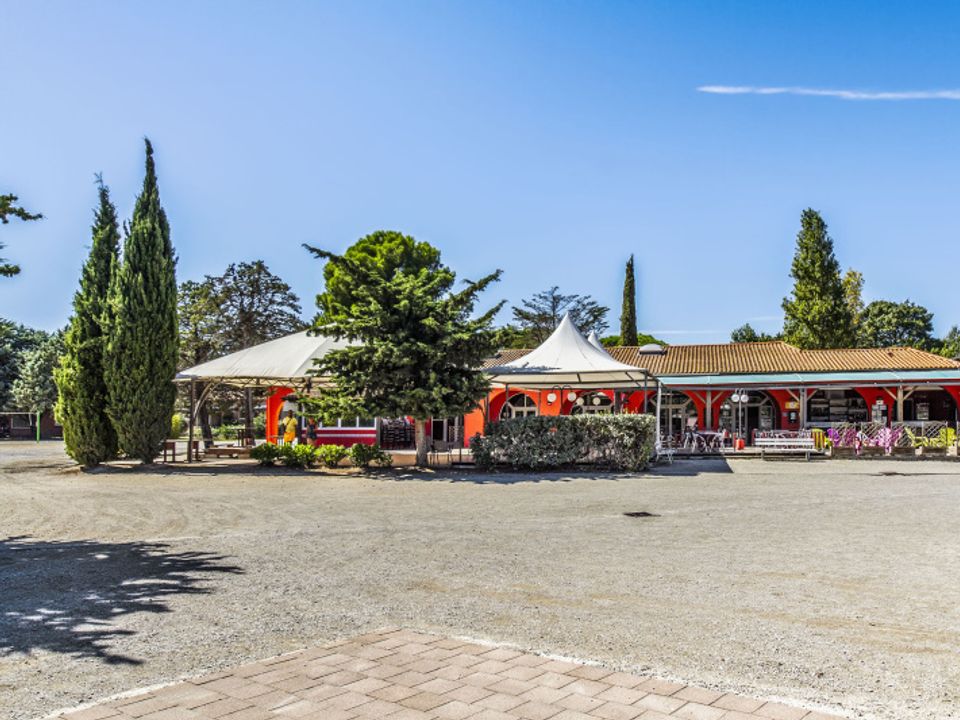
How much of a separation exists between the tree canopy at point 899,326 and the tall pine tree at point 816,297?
18.3 metres

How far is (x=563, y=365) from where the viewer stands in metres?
20.2

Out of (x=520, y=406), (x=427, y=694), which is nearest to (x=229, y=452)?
(x=520, y=406)

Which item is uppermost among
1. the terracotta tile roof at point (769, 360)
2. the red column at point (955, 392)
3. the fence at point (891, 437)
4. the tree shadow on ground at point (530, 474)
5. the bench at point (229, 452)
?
the terracotta tile roof at point (769, 360)

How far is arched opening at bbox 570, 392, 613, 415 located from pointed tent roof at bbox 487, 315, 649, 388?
26.4 feet

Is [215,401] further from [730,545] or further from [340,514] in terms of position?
[730,545]

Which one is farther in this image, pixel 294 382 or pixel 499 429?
pixel 294 382

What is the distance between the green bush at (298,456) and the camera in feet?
62.8

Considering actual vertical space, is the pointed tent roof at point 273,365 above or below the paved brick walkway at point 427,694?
above

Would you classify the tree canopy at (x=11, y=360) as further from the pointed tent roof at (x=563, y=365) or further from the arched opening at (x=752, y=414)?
the arched opening at (x=752, y=414)

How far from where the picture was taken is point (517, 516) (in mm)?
10492

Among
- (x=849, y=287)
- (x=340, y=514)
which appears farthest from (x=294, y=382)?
(x=849, y=287)

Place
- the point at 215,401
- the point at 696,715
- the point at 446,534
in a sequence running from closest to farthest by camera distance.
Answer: the point at 696,715
the point at 446,534
the point at 215,401

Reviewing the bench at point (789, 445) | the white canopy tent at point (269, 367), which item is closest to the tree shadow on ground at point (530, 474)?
the white canopy tent at point (269, 367)

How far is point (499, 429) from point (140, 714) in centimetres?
1539
